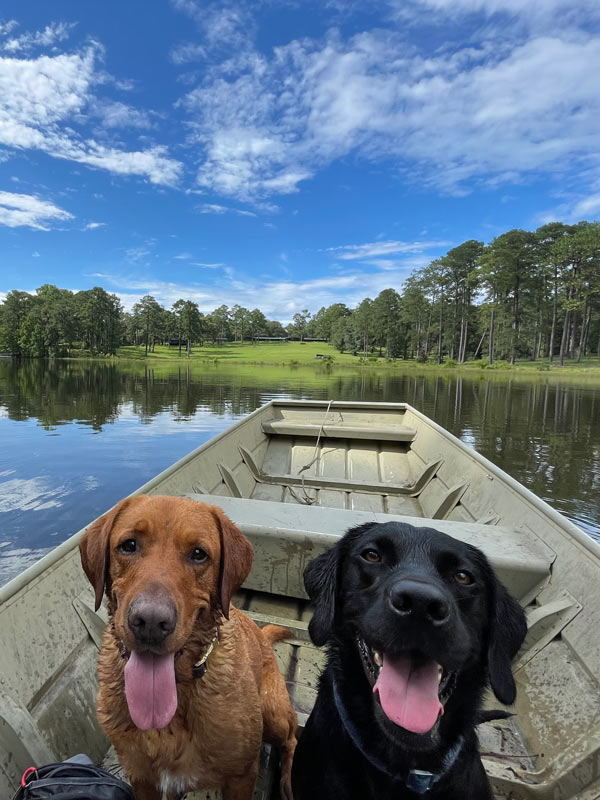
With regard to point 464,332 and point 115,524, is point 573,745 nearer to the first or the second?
point 115,524

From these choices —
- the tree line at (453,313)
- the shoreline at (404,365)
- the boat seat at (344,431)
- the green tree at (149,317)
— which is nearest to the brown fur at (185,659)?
the boat seat at (344,431)

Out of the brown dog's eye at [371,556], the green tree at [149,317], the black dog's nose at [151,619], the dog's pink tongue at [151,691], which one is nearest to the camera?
the black dog's nose at [151,619]

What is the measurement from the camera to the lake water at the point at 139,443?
8422 millimetres

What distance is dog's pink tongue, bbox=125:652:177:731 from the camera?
1.50 metres

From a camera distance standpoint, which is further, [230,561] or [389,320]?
[389,320]

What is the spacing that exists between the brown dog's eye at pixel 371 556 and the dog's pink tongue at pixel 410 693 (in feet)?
1.15

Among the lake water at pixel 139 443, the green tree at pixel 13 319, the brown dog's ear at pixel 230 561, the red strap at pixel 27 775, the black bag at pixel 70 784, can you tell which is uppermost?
the green tree at pixel 13 319

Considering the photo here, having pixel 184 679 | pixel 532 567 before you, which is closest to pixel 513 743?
pixel 532 567

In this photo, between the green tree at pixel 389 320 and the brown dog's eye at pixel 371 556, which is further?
the green tree at pixel 389 320

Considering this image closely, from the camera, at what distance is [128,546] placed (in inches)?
64.1

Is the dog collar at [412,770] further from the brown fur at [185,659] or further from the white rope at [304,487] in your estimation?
the white rope at [304,487]

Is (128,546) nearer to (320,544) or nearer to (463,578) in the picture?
(463,578)

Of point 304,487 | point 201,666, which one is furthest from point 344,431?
point 201,666

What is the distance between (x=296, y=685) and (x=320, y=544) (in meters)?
0.96
